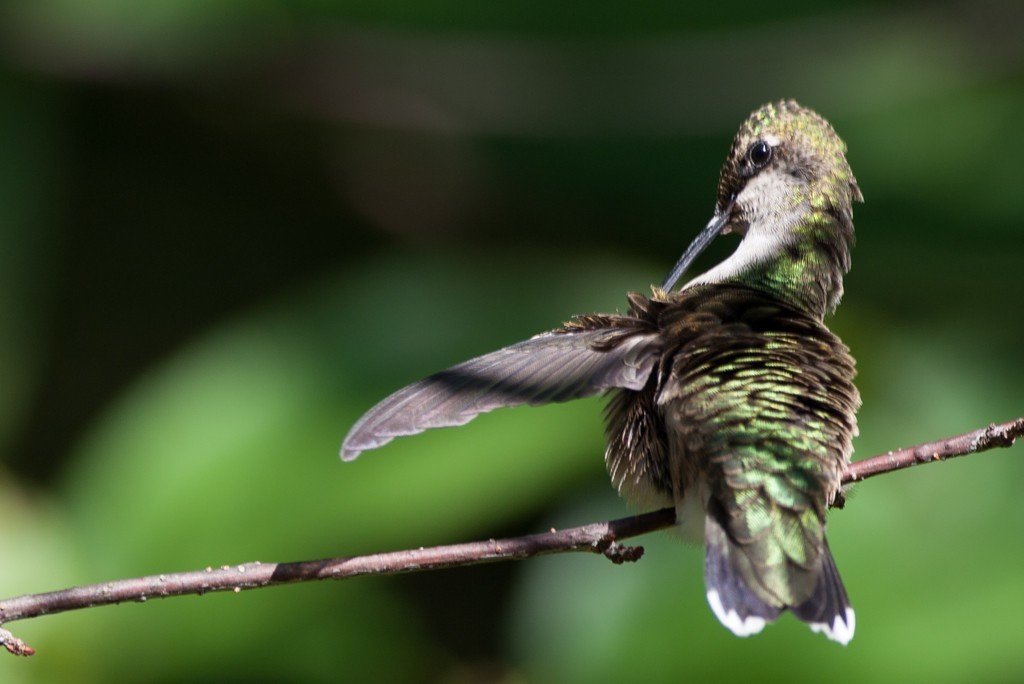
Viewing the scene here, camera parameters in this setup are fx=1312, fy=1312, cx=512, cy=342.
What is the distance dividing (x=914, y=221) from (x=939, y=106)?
589 millimetres

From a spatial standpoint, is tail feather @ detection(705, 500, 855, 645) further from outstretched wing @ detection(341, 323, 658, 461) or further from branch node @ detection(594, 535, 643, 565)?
outstretched wing @ detection(341, 323, 658, 461)

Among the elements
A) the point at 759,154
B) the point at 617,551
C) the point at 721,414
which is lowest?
the point at 617,551

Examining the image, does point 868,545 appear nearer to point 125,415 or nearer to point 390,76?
point 125,415

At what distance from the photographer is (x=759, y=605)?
6.75 feet

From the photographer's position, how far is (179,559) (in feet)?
12.3

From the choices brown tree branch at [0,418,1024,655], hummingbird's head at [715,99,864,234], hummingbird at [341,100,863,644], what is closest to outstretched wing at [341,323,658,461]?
hummingbird at [341,100,863,644]

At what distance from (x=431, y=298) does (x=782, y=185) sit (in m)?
1.60

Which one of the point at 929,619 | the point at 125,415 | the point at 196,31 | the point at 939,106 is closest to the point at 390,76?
the point at 196,31

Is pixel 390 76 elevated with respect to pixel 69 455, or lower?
elevated

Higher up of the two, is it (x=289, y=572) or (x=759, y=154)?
(x=759, y=154)

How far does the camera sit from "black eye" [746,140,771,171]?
9.98 ft

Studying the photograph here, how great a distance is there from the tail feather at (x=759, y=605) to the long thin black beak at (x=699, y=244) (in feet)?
3.14

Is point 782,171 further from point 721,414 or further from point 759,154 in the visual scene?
point 721,414

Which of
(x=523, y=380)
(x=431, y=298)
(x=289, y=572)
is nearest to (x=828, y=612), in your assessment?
(x=523, y=380)
